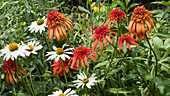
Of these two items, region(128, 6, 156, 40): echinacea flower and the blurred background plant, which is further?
the blurred background plant

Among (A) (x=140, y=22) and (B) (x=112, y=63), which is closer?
(A) (x=140, y=22)

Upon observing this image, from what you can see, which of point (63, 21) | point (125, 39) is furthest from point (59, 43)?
point (125, 39)

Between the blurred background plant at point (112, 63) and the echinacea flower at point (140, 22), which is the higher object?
the echinacea flower at point (140, 22)

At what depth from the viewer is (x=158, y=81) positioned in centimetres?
102

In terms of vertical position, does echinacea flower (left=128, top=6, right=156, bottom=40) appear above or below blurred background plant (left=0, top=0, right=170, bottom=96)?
above

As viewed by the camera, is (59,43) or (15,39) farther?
(59,43)

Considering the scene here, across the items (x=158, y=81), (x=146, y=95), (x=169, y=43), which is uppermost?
(x=169, y=43)

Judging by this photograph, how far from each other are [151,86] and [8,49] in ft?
3.15

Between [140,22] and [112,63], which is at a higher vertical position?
[140,22]

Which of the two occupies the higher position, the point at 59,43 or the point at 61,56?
the point at 61,56

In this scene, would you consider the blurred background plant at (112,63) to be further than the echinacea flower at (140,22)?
Yes

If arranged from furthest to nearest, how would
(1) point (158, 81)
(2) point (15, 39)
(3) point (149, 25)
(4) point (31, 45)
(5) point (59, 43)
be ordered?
(5) point (59, 43) → (2) point (15, 39) → (4) point (31, 45) → (1) point (158, 81) → (3) point (149, 25)

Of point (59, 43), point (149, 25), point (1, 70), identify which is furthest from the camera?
point (59, 43)

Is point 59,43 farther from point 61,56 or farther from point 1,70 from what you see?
point 61,56
